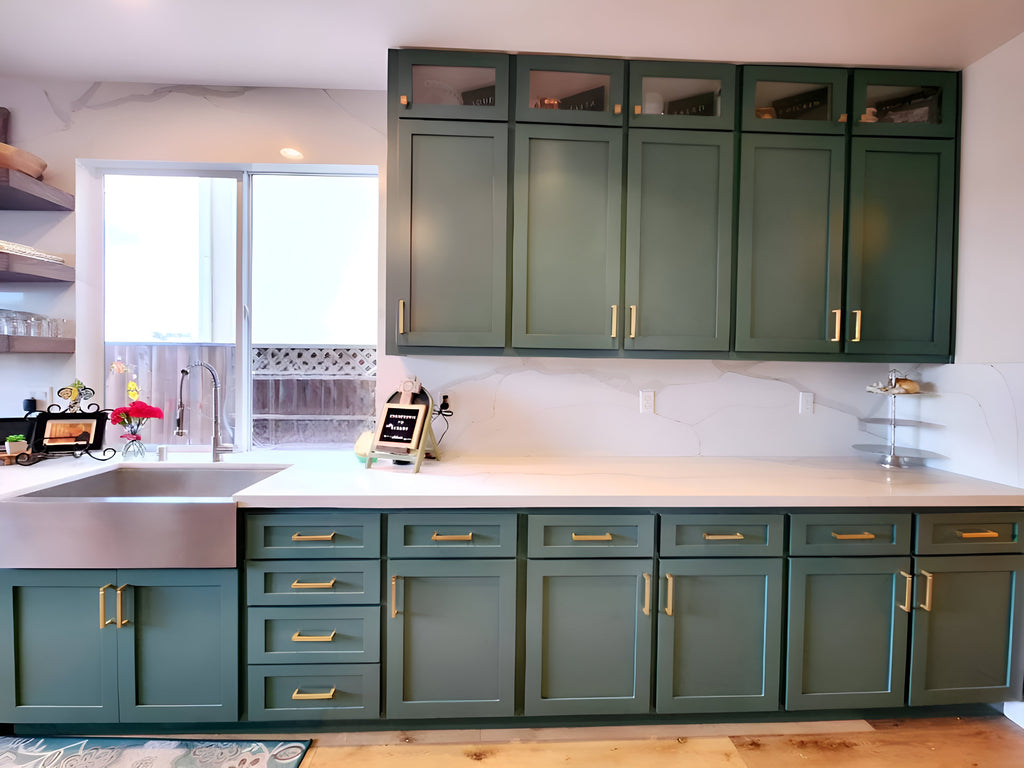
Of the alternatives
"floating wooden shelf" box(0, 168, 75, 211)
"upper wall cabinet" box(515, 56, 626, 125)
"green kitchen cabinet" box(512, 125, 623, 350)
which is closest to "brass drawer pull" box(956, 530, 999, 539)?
"green kitchen cabinet" box(512, 125, 623, 350)

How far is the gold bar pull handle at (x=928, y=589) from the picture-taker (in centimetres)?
190

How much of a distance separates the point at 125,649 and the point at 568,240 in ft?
7.17

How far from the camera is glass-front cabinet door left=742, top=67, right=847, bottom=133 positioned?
2.17 meters

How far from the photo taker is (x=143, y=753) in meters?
1.76

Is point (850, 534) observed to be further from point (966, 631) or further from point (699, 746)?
point (699, 746)

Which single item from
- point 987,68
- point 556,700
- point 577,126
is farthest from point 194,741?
point 987,68

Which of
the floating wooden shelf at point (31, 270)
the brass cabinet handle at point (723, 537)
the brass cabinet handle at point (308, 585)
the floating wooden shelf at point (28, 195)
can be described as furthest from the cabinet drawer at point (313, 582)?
the floating wooden shelf at point (28, 195)

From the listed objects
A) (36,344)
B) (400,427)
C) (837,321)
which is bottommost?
(400,427)

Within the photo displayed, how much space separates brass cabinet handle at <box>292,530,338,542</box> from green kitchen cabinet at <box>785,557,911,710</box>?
1.65 metres

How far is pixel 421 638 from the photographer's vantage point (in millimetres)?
1815

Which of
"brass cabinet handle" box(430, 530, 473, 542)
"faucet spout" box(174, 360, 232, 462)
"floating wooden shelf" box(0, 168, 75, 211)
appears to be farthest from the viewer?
"faucet spout" box(174, 360, 232, 462)

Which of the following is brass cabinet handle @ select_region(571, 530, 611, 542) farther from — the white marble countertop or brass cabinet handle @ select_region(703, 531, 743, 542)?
brass cabinet handle @ select_region(703, 531, 743, 542)

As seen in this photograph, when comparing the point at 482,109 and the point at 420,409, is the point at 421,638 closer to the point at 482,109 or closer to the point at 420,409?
the point at 420,409

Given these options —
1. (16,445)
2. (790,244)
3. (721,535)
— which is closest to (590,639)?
(721,535)
